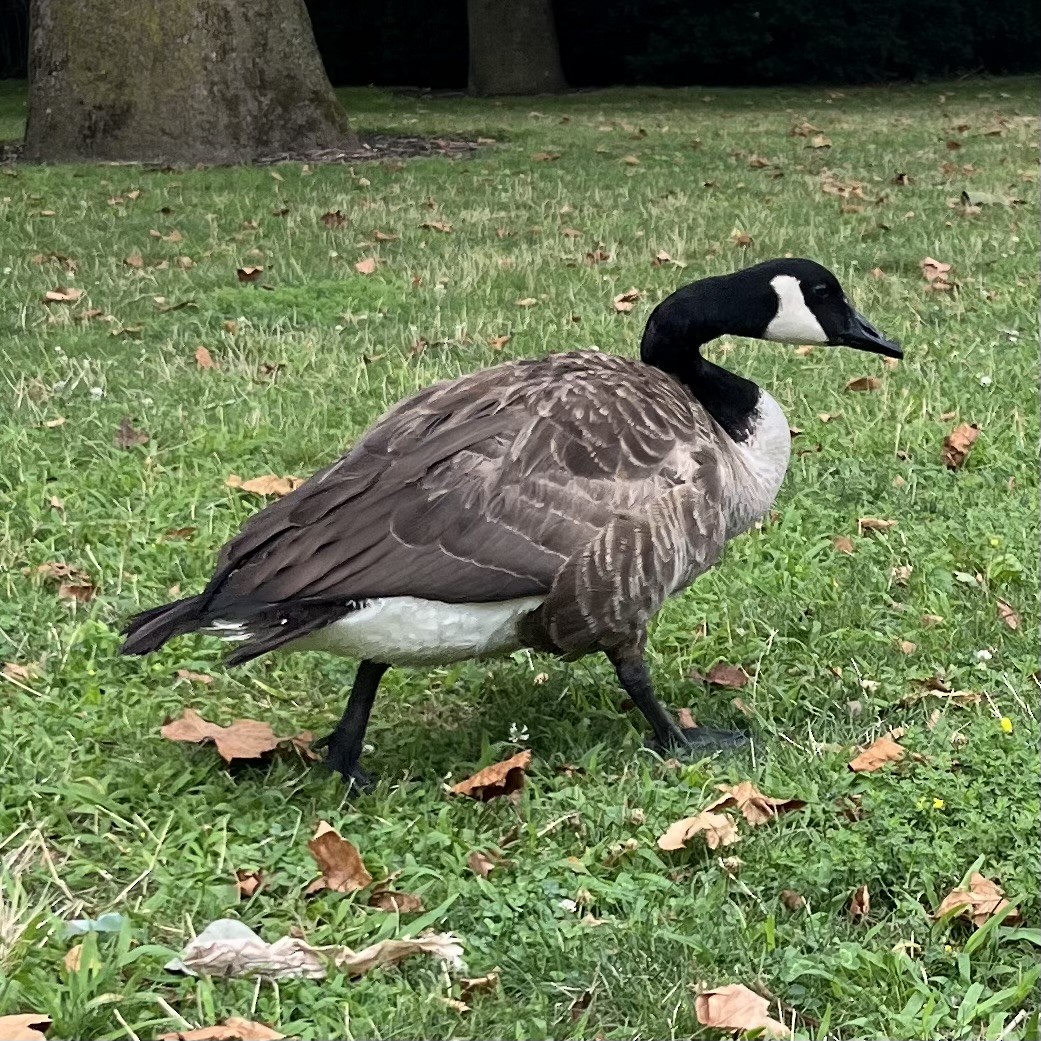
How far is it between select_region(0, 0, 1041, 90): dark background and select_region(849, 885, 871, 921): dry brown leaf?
85.7 feet

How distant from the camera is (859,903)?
8.82ft

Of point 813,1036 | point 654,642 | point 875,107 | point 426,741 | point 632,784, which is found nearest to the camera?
point 813,1036

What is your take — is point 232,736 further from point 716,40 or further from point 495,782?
point 716,40

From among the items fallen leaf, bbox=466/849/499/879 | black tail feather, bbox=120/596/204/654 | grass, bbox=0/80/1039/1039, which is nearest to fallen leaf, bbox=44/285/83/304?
grass, bbox=0/80/1039/1039

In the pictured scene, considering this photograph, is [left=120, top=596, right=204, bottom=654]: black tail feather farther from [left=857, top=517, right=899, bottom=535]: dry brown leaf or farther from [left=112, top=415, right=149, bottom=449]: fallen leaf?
[left=112, top=415, right=149, bottom=449]: fallen leaf

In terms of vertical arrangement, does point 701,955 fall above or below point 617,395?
below

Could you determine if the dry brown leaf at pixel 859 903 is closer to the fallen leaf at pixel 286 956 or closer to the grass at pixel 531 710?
the grass at pixel 531 710

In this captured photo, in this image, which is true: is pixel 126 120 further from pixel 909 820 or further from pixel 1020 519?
pixel 909 820

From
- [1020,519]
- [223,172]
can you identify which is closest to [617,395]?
[1020,519]

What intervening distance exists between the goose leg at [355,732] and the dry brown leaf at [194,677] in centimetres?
61

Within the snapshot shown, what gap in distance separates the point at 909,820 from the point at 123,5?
12.1 meters

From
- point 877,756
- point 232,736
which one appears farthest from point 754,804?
point 232,736

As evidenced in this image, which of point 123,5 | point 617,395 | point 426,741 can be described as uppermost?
point 123,5

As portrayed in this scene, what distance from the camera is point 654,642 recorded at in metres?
3.98
